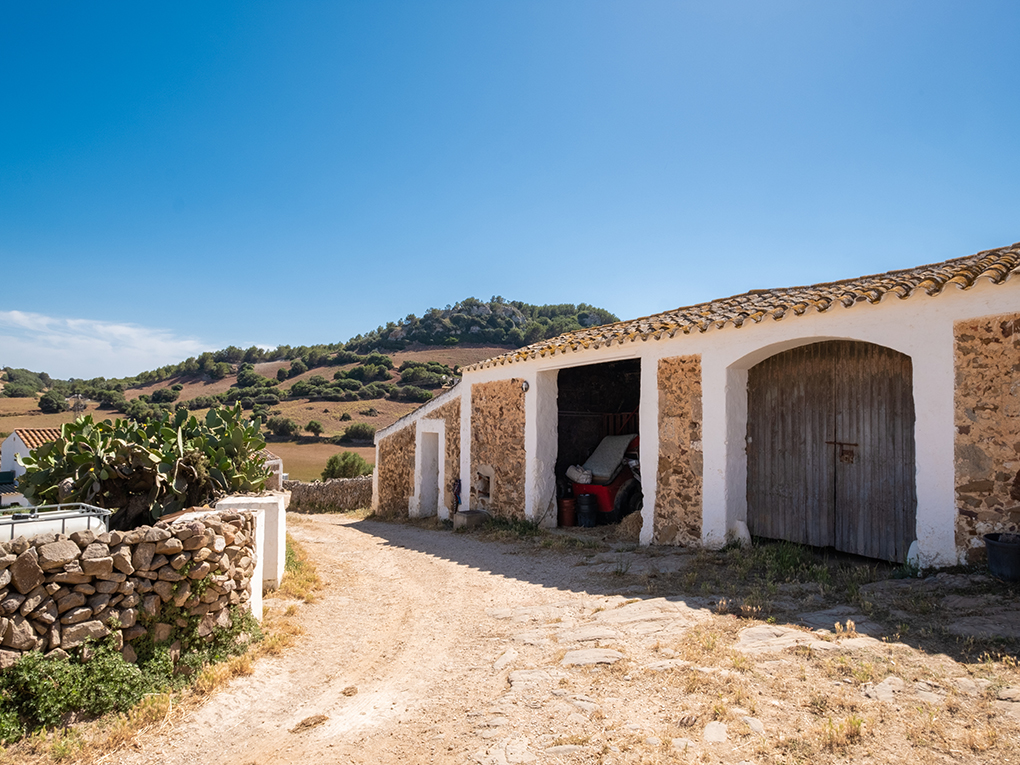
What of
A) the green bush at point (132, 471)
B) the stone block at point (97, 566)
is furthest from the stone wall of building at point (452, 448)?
the stone block at point (97, 566)

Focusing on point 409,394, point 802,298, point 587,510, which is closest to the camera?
point 802,298

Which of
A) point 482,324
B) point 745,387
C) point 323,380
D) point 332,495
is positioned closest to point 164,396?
point 323,380

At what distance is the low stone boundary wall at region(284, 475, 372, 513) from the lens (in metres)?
18.1

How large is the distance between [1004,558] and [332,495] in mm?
16986

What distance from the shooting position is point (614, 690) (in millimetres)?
3879

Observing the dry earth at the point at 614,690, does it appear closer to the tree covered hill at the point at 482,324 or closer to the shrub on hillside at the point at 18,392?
the tree covered hill at the point at 482,324

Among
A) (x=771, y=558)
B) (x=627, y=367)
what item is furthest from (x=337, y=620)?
(x=627, y=367)

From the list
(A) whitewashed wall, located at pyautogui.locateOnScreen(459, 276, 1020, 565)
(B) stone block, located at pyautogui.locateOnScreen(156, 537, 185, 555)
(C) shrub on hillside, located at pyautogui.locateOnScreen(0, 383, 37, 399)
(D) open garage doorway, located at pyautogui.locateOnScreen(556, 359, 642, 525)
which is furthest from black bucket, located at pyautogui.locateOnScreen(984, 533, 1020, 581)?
(C) shrub on hillside, located at pyautogui.locateOnScreen(0, 383, 37, 399)

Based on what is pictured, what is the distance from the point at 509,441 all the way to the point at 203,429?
5458 mm

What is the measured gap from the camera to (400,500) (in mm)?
15320

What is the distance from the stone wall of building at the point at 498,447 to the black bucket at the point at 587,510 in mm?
1115

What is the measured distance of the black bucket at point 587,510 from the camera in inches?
422

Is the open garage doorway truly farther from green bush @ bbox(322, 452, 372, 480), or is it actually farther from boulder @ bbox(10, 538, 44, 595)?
green bush @ bbox(322, 452, 372, 480)

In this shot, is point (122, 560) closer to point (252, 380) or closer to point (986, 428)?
point (986, 428)
